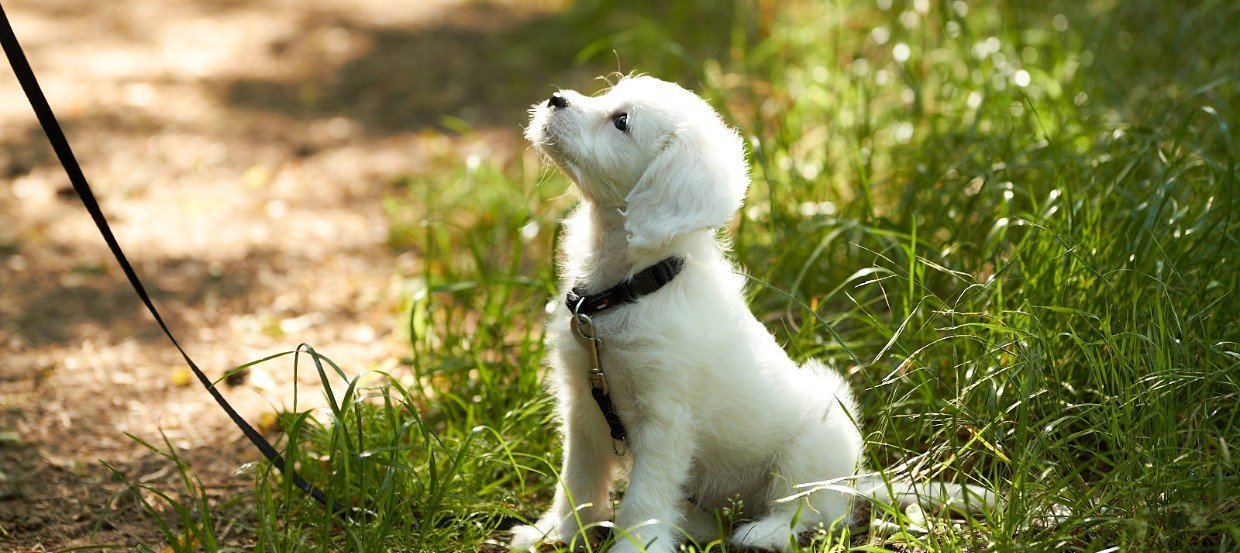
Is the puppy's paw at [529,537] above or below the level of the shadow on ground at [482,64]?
below

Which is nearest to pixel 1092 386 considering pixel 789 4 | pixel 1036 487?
pixel 1036 487

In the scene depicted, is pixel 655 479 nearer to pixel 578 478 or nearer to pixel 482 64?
pixel 578 478

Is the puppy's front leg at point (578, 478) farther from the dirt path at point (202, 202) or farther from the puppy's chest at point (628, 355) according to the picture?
the dirt path at point (202, 202)

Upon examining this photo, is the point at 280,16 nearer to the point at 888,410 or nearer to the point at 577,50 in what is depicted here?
→ the point at 577,50

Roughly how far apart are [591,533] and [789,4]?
5015 millimetres

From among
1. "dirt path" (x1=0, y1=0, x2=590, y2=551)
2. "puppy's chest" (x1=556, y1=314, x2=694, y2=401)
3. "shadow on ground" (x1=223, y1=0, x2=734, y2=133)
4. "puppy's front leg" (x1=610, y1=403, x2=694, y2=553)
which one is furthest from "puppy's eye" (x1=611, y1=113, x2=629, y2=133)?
"shadow on ground" (x1=223, y1=0, x2=734, y2=133)

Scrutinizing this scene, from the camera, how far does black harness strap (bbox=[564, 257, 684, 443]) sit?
7.92 feet

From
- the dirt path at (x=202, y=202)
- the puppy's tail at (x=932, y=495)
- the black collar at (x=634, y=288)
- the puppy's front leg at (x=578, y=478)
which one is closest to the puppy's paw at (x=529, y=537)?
the puppy's front leg at (x=578, y=478)

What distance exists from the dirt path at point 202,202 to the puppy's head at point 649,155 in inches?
59.2

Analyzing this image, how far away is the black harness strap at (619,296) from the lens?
7.92 ft

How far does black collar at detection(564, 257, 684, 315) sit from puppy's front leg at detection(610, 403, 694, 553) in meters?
0.27

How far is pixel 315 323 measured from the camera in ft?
13.8

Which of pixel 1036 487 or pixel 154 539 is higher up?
pixel 154 539

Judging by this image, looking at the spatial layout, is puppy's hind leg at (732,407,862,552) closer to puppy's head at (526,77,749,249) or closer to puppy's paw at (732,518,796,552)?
puppy's paw at (732,518,796,552)
